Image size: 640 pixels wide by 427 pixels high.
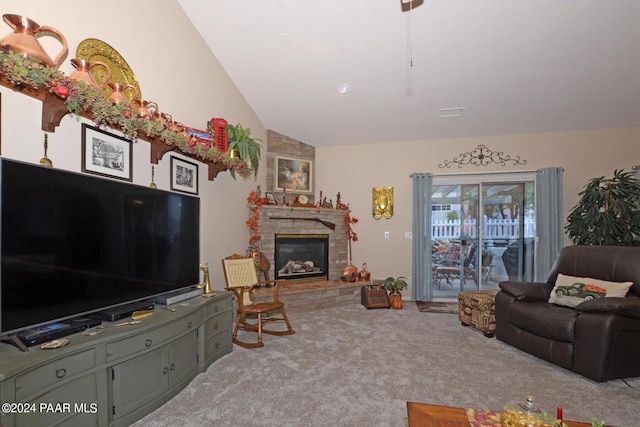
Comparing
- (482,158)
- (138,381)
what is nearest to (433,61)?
(482,158)

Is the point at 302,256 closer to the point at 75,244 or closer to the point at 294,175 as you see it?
the point at 294,175

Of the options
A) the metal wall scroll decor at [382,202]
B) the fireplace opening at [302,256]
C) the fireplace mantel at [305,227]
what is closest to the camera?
the fireplace mantel at [305,227]

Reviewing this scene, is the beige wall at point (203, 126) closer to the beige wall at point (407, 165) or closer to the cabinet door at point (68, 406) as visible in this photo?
the beige wall at point (407, 165)

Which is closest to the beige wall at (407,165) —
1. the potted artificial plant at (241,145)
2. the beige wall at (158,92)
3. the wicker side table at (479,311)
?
the wicker side table at (479,311)

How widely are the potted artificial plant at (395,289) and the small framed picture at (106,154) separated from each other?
393cm

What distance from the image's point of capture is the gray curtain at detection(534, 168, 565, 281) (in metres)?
4.94

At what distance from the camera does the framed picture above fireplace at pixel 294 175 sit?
5.42 m

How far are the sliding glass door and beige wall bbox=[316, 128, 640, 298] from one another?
12.8 inches

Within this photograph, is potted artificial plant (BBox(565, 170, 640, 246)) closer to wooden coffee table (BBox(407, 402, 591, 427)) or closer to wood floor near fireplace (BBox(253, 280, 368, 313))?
wood floor near fireplace (BBox(253, 280, 368, 313))

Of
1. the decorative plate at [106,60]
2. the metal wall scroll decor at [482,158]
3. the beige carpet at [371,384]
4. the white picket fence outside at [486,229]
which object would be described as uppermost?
the decorative plate at [106,60]

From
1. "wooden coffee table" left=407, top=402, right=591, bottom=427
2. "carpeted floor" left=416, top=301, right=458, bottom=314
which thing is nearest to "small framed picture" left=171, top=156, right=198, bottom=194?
"wooden coffee table" left=407, top=402, right=591, bottom=427

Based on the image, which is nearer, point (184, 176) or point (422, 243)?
point (184, 176)

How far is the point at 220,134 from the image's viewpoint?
3.48 metres

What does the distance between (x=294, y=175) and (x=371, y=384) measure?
3783mm
